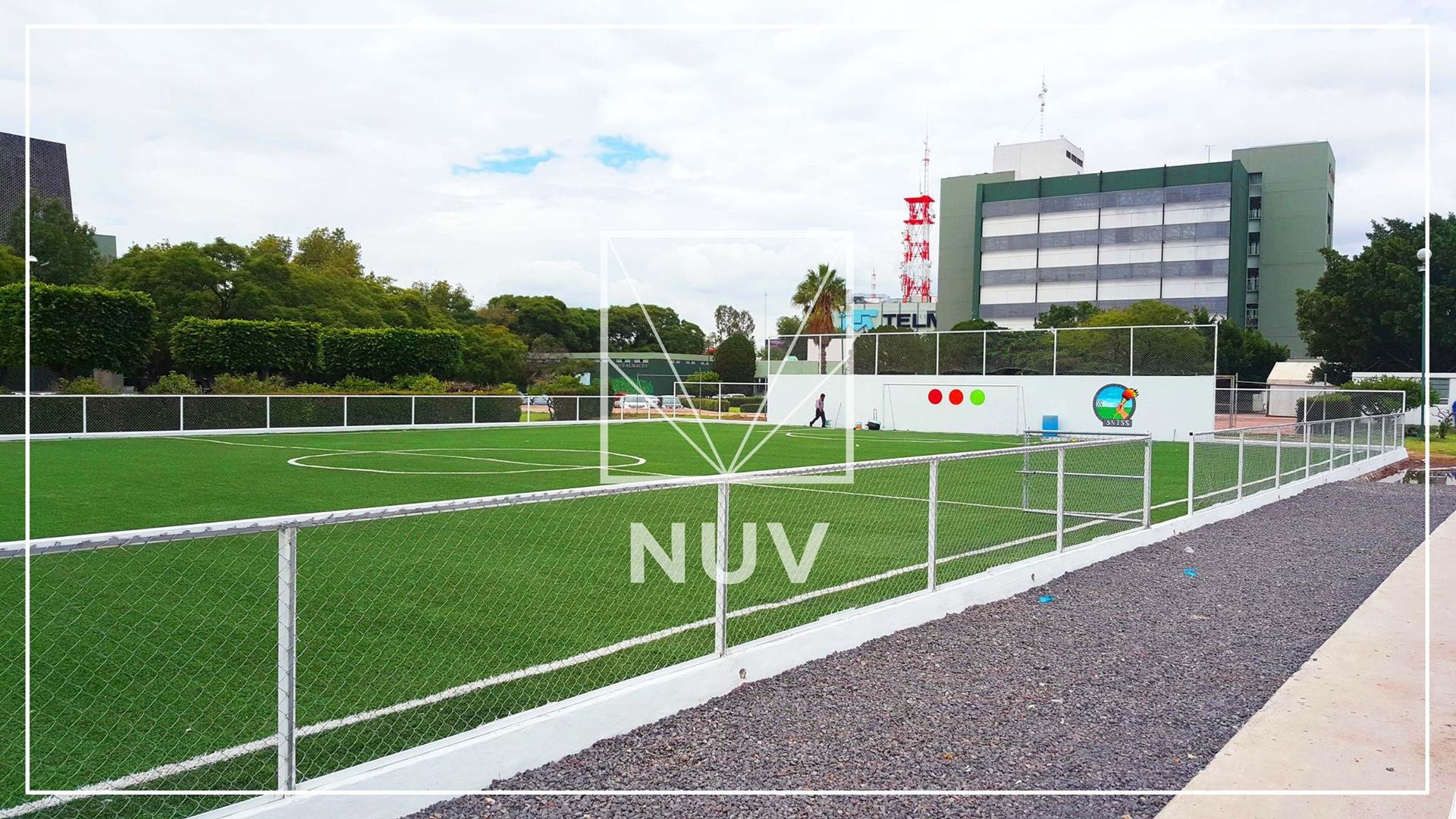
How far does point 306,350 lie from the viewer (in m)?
36.0

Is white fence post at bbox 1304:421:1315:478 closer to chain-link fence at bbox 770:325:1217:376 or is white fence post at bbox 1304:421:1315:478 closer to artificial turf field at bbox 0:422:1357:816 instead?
artificial turf field at bbox 0:422:1357:816

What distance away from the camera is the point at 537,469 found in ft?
60.3

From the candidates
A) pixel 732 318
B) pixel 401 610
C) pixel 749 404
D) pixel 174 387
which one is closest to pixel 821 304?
pixel 749 404

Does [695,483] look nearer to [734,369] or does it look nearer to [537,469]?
[537,469]

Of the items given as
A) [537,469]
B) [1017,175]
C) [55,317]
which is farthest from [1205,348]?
[1017,175]

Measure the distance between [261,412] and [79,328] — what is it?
7.01m

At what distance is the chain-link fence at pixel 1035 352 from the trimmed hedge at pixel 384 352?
15962 mm

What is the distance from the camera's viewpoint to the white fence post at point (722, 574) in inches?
216

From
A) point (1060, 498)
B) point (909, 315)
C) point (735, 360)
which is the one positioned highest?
point (909, 315)

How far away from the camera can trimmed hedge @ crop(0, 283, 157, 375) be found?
28438 mm

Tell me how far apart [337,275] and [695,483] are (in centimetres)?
5737

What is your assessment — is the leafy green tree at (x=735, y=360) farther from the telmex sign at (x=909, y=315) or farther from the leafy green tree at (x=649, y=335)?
the telmex sign at (x=909, y=315)

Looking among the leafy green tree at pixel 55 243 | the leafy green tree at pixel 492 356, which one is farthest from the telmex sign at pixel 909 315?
the leafy green tree at pixel 55 243

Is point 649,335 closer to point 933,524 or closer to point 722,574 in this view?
point 933,524
